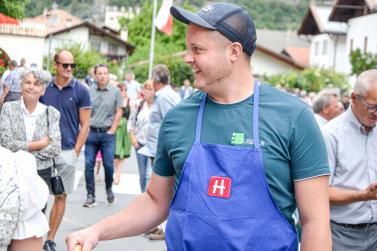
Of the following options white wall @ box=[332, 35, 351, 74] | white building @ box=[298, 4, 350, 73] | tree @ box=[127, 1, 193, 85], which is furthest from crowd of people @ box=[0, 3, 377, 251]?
tree @ box=[127, 1, 193, 85]

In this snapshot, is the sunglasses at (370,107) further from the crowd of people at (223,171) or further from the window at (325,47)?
the window at (325,47)

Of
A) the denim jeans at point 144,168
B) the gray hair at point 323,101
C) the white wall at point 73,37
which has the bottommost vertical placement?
the white wall at point 73,37

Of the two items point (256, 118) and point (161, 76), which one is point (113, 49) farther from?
point (256, 118)

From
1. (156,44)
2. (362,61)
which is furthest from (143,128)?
(156,44)

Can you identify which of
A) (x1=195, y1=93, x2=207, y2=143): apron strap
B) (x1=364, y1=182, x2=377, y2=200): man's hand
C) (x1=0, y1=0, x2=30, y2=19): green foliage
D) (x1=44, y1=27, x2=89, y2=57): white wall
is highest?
(x1=0, y1=0, x2=30, y2=19): green foliage

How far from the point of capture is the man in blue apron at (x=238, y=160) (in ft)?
9.84

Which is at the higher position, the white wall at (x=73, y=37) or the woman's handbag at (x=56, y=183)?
the woman's handbag at (x=56, y=183)

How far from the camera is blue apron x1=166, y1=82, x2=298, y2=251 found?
2994mm

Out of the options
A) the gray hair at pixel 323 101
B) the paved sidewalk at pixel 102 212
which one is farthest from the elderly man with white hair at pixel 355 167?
the paved sidewalk at pixel 102 212

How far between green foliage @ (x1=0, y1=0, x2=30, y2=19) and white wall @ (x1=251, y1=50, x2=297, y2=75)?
48724 mm

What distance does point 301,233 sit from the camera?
10.2ft

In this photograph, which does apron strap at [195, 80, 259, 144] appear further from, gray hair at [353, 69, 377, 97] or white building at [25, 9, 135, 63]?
white building at [25, 9, 135, 63]

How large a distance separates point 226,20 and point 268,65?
67670 mm

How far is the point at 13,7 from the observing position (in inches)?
806
